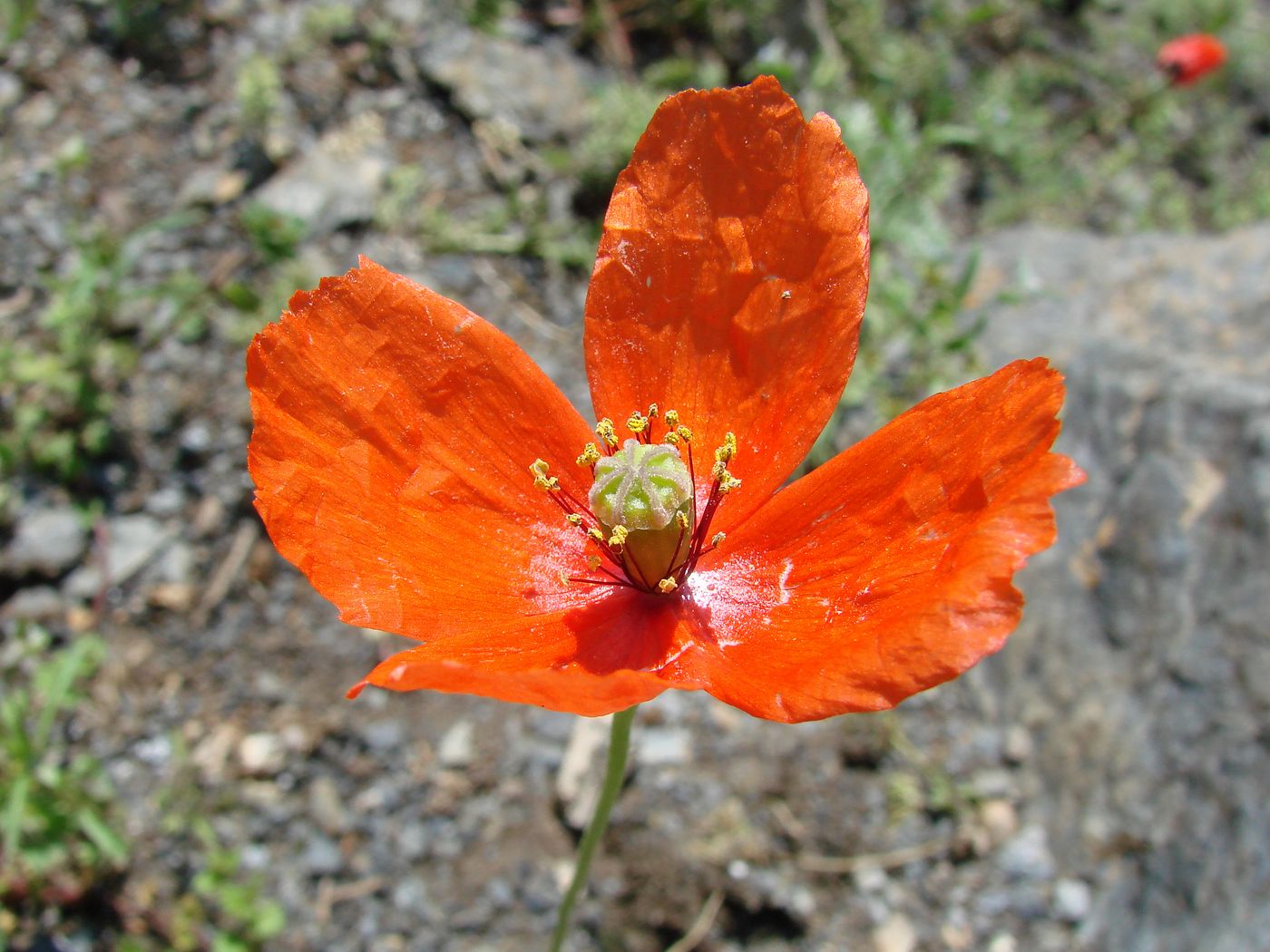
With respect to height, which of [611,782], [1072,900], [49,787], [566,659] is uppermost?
[566,659]

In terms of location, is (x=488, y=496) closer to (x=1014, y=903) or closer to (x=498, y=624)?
(x=498, y=624)

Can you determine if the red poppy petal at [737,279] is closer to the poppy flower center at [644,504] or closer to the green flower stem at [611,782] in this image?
the poppy flower center at [644,504]

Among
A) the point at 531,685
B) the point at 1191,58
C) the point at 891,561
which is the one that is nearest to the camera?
the point at 531,685

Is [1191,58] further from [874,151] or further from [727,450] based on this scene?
[727,450]

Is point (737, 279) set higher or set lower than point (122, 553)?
higher

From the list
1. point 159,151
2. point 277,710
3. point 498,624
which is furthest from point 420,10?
point 498,624

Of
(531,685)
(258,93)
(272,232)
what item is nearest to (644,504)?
(531,685)
